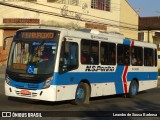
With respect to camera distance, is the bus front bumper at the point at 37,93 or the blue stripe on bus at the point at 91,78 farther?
the blue stripe on bus at the point at 91,78

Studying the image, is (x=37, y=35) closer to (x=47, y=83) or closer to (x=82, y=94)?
(x=47, y=83)

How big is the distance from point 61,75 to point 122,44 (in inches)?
211

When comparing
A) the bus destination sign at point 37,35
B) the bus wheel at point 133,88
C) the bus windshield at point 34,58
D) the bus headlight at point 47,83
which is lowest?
the bus wheel at point 133,88

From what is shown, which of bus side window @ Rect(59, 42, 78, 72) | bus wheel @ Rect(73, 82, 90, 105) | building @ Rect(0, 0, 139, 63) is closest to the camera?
bus side window @ Rect(59, 42, 78, 72)

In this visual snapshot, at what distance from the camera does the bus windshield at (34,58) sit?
48.7 feet

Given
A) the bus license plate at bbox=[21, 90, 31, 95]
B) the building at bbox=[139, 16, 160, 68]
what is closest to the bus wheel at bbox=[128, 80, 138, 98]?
the bus license plate at bbox=[21, 90, 31, 95]

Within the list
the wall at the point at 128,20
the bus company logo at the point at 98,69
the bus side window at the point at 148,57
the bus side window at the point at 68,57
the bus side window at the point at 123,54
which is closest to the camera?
the bus side window at the point at 68,57

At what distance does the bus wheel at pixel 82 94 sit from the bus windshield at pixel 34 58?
6.08ft

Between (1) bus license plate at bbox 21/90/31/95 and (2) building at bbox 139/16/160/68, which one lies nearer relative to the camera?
(1) bus license plate at bbox 21/90/31/95

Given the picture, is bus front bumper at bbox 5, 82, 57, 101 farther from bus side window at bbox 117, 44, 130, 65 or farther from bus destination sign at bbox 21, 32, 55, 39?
bus side window at bbox 117, 44, 130, 65

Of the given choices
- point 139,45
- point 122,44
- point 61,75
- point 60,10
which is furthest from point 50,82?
point 60,10

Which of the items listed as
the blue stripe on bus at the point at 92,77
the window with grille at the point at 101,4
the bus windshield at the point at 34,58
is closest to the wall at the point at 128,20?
the window with grille at the point at 101,4

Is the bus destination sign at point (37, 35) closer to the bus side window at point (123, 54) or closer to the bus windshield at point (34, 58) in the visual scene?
the bus windshield at point (34, 58)

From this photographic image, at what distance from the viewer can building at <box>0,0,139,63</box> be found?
3766 centimetres
